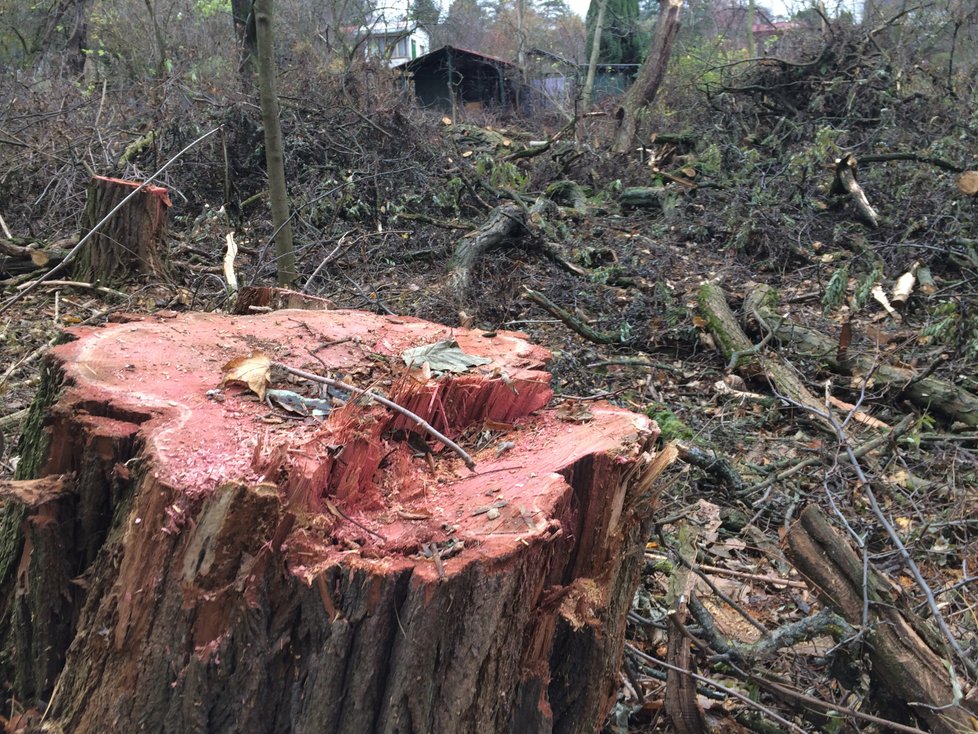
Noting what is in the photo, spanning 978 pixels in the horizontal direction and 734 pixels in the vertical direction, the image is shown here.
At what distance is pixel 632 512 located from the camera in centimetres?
167

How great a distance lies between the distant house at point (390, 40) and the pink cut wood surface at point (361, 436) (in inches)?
336

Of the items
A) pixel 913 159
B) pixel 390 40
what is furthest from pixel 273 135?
pixel 390 40

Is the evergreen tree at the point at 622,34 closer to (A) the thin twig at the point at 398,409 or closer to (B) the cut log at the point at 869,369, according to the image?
(B) the cut log at the point at 869,369

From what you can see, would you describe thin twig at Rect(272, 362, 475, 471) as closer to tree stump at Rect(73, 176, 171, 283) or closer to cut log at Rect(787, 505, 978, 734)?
cut log at Rect(787, 505, 978, 734)

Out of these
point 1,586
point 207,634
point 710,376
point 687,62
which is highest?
point 687,62

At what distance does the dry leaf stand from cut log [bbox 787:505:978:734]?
4.81ft

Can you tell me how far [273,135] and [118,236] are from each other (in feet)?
3.90

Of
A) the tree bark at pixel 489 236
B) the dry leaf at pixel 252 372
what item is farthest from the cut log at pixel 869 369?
the dry leaf at pixel 252 372

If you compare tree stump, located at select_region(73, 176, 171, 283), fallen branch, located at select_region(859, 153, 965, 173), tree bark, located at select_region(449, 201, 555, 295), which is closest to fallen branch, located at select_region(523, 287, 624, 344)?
tree bark, located at select_region(449, 201, 555, 295)

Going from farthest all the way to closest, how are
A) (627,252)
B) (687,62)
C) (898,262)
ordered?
(687,62) → (627,252) → (898,262)

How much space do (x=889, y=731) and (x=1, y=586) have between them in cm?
231

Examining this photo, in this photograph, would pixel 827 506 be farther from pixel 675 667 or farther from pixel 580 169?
pixel 580 169

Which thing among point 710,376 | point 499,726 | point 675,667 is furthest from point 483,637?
point 710,376

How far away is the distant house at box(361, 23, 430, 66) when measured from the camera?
34.7 feet
